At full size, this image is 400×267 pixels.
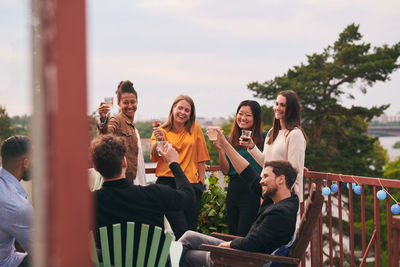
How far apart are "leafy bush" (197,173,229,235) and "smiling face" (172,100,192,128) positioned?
124 cm

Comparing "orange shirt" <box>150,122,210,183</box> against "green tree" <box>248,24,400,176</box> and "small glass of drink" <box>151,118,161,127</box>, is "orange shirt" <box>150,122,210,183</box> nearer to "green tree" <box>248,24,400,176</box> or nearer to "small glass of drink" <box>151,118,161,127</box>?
"small glass of drink" <box>151,118,161,127</box>

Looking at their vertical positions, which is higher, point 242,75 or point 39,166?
point 242,75

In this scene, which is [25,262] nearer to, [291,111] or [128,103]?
[128,103]

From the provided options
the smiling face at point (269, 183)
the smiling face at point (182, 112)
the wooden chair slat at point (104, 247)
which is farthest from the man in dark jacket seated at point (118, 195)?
the smiling face at point (182, 112)


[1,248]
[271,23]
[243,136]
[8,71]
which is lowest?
[1,248]

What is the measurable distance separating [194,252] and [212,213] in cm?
178

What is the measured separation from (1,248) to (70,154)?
5.71 ft

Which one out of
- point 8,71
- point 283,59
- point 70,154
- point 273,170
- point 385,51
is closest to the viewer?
point 70,154

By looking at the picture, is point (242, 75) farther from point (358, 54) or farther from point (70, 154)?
point (70, 154)

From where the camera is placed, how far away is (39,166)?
0.55m

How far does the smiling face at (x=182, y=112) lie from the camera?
3.66 m

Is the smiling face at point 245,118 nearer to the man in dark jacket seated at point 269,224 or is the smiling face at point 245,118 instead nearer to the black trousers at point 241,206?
the black trousers at point 241,206

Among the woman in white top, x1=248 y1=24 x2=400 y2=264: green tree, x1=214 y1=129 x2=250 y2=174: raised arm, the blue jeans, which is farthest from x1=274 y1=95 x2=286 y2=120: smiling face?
x1=248 y1=24 x2=400 y2=264: green tree

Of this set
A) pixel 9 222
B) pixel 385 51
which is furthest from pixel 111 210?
pixel 385 51
